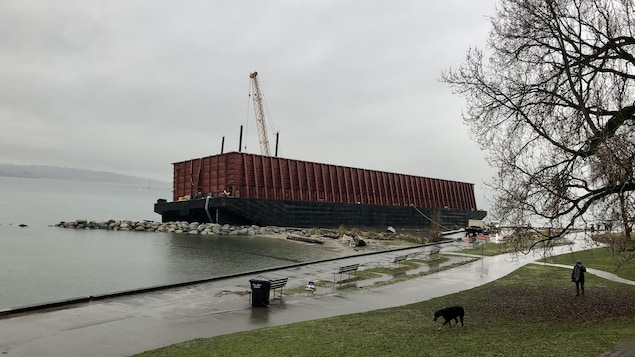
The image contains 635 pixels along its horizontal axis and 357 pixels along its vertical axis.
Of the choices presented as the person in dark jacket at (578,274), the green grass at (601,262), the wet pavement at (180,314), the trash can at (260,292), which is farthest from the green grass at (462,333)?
the green grass at (601,262)

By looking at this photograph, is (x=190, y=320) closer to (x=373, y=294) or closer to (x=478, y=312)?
(x=373, y=294)

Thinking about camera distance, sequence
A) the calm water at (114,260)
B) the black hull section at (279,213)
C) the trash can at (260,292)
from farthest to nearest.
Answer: the black hull section at (279,213) → the calm water at (114,260) → the trash can at (260,292)

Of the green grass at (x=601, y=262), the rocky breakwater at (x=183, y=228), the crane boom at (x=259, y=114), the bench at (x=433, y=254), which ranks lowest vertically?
the green grass at (x=601, y=262)

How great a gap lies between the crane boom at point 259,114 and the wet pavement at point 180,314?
63.2 metres

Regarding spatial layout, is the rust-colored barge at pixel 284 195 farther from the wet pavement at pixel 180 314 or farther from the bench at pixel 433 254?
the wet pavement at pixel 180 314

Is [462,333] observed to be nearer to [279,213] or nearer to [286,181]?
[279,213]

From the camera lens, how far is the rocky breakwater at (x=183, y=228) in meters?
43.3

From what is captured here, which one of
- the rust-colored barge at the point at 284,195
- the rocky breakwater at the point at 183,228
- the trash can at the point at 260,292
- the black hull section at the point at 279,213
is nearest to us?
the trash can at the point at 260,292

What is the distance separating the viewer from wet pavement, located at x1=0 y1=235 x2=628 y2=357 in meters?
9.04

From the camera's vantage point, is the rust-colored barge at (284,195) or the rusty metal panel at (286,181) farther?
the rusty metal panel at (286,181)

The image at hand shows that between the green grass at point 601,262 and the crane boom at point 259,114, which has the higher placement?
the crane boom at point 259,114

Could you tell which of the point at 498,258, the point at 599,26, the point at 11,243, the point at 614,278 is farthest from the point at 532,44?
the point at 11,243

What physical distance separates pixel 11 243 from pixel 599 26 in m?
37.8

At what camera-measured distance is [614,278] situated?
19.5 meters
